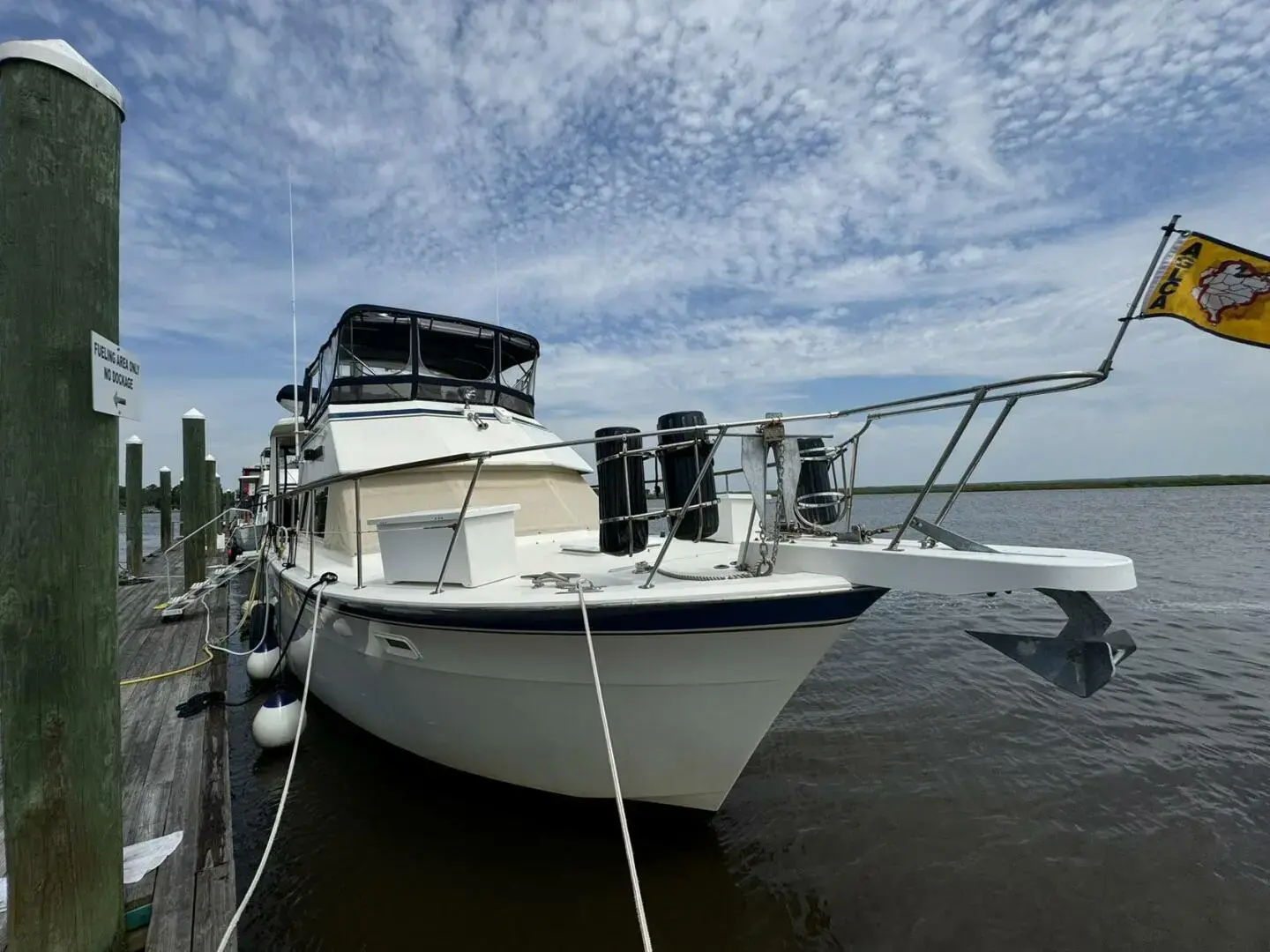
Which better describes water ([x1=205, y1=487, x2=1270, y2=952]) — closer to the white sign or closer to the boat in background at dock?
the boat in background at dock

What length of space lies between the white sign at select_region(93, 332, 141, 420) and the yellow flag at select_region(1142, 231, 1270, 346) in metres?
4.23

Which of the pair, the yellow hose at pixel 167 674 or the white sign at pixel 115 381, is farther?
the yellow hose at pixel 167 674

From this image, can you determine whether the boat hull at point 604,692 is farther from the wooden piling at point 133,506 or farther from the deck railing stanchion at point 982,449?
the wooden piling at point 133,506

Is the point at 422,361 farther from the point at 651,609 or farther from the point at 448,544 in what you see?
the point at 651,609

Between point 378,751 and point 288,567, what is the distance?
221 cm

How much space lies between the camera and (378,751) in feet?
17.7

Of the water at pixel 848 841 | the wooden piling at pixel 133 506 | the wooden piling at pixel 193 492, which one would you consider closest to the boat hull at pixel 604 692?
the water at pixel 848 841

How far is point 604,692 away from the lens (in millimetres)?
3389

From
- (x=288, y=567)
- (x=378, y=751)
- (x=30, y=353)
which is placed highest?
(x=30, y=353)

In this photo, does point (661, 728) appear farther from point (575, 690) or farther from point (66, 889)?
point (66, 889)

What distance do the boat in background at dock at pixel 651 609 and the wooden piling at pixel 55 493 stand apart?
1.57m

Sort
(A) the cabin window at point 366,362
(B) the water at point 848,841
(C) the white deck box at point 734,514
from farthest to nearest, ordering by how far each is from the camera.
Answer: (A) the cabin window at point 366,362 < (C) the white deck box at point 734,514 < (B) the water at point 848,841

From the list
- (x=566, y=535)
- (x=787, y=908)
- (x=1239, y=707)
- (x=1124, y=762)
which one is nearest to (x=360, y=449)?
(x=566, y=535)

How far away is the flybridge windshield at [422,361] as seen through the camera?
6562mm
